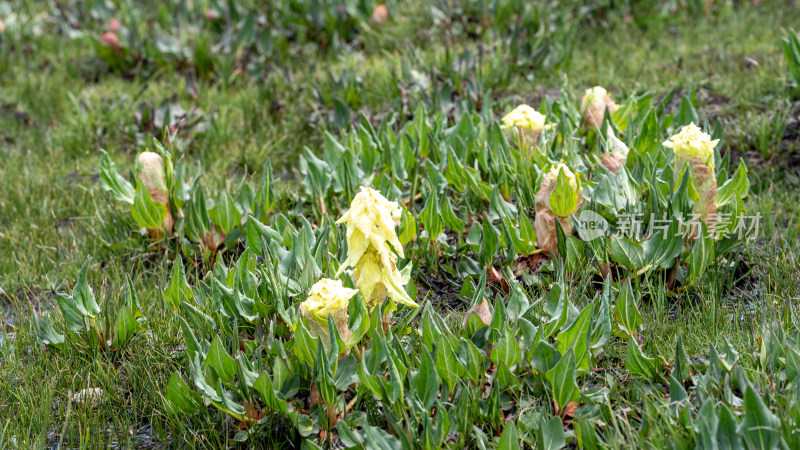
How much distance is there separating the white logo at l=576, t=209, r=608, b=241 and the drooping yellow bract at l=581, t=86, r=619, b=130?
0.80 meters

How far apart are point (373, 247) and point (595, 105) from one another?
1.73 metres

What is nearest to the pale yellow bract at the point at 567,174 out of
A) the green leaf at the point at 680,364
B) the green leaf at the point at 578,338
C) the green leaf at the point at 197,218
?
the green leaf at the point at 578,338

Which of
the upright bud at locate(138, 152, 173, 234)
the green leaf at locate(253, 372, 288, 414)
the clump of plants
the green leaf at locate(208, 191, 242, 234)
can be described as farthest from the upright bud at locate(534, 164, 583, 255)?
the upright bud at locate(138, 152, 173, 234)

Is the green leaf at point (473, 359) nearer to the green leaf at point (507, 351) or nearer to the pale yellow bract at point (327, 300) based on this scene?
the green leaf at point (507, 351)

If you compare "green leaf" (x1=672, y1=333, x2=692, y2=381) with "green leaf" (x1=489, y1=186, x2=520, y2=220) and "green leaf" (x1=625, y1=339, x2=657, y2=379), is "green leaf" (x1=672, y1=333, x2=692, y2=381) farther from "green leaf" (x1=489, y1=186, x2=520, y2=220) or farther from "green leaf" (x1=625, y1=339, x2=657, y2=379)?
"green leaf" (x1=489, y1=186, x2=520, y2=220)

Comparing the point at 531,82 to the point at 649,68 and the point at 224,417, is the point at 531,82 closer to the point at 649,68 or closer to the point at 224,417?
the point at 649,68

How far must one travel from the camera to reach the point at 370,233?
2145mm

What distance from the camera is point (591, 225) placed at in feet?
9.02

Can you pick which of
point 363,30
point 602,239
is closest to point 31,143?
point 363,30

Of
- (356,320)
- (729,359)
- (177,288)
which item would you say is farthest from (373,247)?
(729,359)

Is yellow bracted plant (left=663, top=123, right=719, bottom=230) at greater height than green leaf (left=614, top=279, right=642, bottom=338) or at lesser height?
greater

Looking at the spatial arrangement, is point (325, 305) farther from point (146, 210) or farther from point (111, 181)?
point (111, 181)

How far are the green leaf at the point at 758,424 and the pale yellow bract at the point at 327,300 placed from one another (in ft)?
3.30

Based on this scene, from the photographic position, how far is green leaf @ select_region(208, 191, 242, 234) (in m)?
3.10
